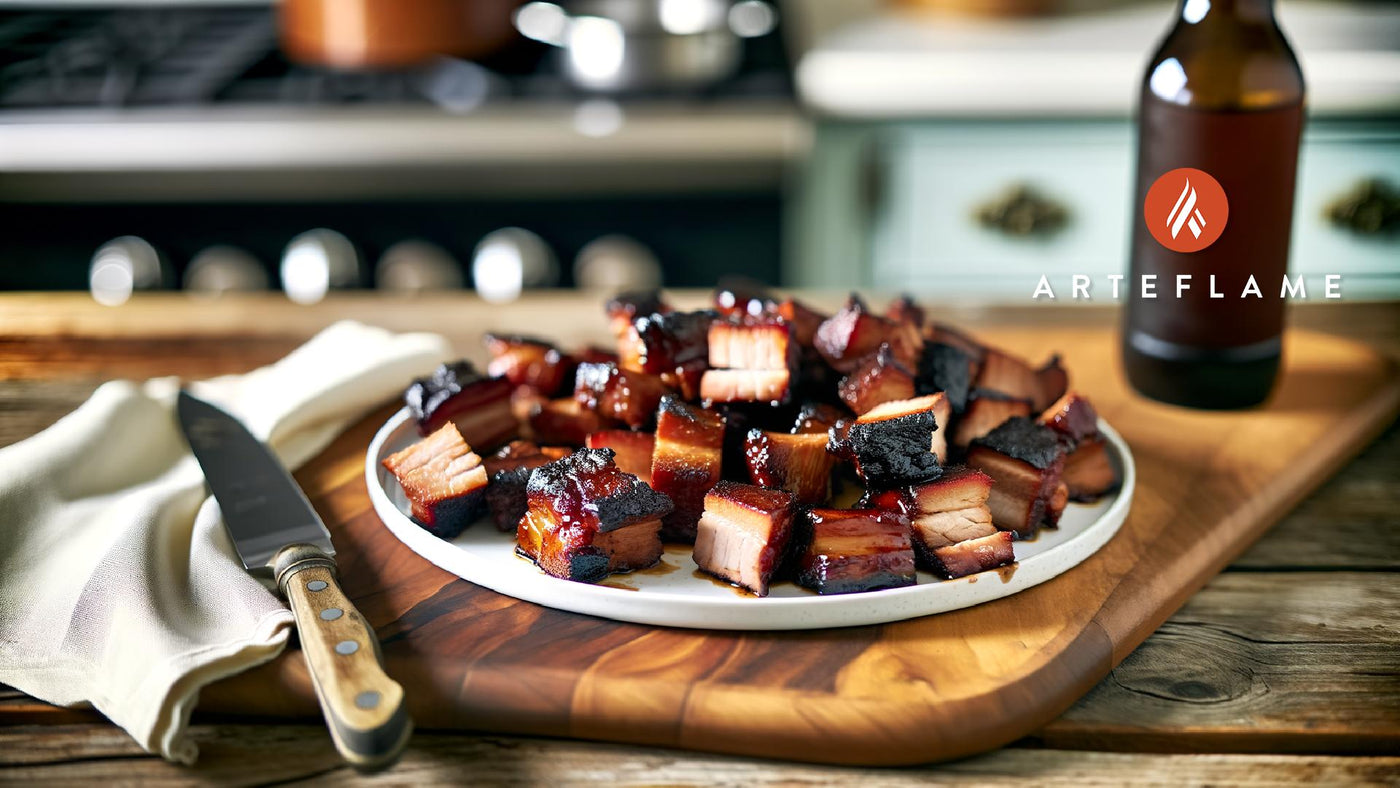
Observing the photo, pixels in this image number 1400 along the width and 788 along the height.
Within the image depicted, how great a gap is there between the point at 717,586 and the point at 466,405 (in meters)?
0.36

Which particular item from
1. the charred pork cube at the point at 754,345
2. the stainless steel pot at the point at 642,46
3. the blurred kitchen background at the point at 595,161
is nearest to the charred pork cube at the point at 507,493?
the charred pork cube at the point at 754,345

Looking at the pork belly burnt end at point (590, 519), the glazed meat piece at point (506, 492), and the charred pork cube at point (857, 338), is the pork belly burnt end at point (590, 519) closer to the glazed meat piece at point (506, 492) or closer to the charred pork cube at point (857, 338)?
the glazed meat piece at point (506, 492)

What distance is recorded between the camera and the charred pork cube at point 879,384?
3.87 feet

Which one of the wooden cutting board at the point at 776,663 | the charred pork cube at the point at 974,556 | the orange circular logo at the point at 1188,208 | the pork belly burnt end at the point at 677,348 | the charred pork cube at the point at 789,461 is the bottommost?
the wooden cutting board at the point at 776,663

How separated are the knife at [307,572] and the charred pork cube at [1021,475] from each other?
57 cm

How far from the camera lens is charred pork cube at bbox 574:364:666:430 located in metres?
1.22

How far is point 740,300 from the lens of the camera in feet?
4.42

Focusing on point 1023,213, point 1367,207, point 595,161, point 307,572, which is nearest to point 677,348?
point 307,572

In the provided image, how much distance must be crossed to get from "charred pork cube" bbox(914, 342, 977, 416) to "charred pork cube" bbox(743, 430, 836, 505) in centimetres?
15

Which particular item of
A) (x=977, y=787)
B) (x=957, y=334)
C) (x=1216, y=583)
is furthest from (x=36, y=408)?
(x=1216, y=583)

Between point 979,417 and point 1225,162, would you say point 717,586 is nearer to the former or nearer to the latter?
point 979,417

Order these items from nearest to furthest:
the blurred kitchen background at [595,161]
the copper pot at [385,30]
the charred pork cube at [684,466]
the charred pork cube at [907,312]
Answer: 1. the charred pork cube at [684,466]
2. the charred pork cube at [907,312]
3. the blurred kitchen background at [595,161]
4. the copper pot at [385,30]

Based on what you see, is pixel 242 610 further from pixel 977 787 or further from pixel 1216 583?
pixel 1216 583

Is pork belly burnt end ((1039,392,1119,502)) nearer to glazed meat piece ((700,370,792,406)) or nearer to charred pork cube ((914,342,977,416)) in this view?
charred pork cube ((914,342,977,416))
